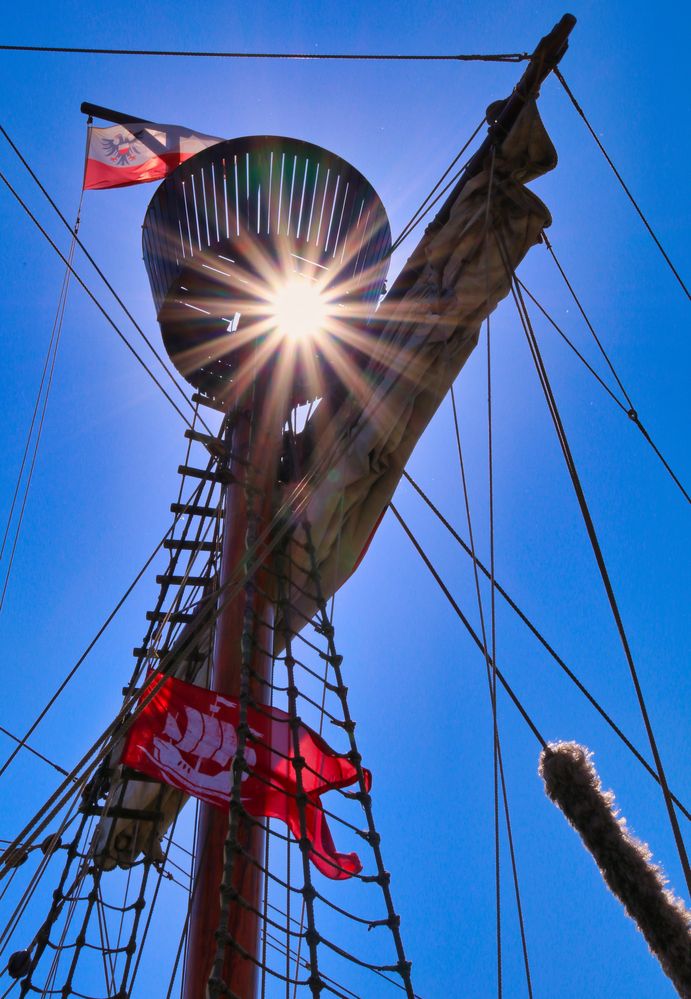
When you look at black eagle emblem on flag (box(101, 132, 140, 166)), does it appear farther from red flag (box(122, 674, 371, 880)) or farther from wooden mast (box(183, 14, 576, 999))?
red flag (box(122, 674, 371, 880))

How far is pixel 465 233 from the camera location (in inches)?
195

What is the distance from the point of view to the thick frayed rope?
2299 mm

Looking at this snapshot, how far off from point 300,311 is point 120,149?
2604 mm

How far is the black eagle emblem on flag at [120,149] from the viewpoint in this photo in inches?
300

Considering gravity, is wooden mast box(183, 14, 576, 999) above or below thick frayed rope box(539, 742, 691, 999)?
above

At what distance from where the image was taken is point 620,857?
8.34 ft

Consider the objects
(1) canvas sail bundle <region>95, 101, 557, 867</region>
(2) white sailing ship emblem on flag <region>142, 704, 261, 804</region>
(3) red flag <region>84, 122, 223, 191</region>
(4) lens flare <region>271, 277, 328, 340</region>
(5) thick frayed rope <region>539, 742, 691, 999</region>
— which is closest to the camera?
(5) thick frayed rope <region>539, 742, 691, 999</region>

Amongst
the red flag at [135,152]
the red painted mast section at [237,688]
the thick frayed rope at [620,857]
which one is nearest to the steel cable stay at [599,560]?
the thick frayed rope at [620,857]

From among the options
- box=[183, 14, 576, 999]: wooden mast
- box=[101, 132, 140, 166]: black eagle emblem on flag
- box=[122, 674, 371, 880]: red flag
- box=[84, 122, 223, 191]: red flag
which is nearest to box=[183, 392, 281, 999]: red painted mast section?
box=[183, 14, 576, 999]: wooden mast

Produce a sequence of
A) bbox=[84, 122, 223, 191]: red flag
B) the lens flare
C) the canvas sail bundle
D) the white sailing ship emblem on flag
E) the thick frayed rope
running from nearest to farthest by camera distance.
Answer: the thick frayed rope, the white sailing ship emblem on flag, the canvas sail bundle, the lens flare, bbox=[84, 122, 223, 191]: red flag

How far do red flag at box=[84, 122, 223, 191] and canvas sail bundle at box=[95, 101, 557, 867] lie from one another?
10.9 ft

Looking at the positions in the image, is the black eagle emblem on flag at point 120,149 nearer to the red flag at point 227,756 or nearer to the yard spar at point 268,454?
the yard spar at point 268,454

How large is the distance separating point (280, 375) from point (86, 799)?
137 inches

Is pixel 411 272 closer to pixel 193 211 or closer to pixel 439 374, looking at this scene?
pixel 439 374
